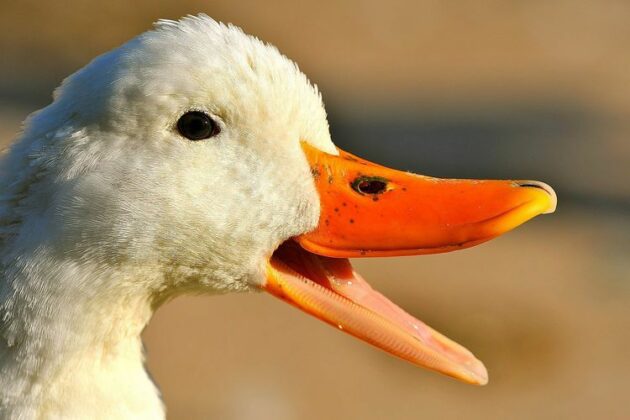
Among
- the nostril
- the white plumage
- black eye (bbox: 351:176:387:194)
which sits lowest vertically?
the white plumage

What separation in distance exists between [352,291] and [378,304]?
0.06m

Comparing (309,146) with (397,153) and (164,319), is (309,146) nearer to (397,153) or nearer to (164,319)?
(164,319)

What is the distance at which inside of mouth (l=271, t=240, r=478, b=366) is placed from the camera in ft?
6.80

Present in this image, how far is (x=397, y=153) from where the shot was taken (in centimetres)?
600

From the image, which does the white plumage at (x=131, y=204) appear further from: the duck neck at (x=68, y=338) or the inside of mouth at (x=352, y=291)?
the inside of mouth at (x=352, y=291)

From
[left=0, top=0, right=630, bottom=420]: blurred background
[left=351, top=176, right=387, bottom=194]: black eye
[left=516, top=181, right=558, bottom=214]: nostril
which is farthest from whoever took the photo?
[left=0, top=0, right=630, bottom=420]: blurred background

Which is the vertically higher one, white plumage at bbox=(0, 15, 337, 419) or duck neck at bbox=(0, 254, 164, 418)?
white plumage at bbox=(0, 15, 337, 419)

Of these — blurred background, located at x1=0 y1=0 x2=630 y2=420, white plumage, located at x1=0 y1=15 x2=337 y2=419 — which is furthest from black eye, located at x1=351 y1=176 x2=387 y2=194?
blurred background, located at x1=0 y1=0 x2=630 y2=420

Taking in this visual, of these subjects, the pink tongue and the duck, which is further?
the pink tongue

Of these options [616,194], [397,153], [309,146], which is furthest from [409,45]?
[309,146]

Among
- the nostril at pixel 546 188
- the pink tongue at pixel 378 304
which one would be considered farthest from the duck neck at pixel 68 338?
the nostril at pixel 546 188

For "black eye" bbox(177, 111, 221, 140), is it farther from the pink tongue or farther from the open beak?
the pink tongue

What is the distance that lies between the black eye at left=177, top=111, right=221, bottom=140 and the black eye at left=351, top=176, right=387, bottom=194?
36 centimetres

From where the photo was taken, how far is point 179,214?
1.93 meters
